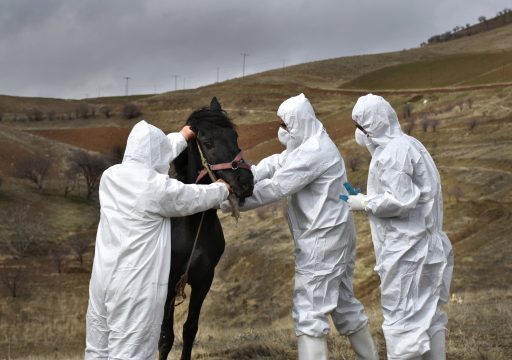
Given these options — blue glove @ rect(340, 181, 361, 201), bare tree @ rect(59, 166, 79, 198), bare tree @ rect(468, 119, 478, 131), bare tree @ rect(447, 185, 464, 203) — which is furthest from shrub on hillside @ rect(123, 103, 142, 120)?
blue glove @ rect(340, 181, 361, 201)

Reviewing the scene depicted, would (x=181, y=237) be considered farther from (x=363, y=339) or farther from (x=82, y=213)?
(x=82, y=213)

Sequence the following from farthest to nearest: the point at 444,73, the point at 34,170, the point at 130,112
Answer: the point at 130,112, the point at 444,73, the point at 34,170

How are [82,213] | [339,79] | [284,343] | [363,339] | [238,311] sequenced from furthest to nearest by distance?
[339,79]
[82,213]
[238,311]
[284,343]
[363,339]

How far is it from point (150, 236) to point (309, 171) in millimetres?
1698

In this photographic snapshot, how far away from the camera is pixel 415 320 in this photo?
23.1 ft

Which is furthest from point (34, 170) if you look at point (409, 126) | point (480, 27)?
point (480, 27)

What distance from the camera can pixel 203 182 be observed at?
7445 millimetres

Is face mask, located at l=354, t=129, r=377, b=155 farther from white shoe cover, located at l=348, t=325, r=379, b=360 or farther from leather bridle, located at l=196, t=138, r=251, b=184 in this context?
white shoe cover, located at l=348, t=325, r=379, b=360

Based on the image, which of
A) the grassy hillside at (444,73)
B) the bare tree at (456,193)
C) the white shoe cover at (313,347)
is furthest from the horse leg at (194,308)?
the grassy hillside at (444,73)

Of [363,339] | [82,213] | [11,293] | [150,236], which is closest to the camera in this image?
[150,236]

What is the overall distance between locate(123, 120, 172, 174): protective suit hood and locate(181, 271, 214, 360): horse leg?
1431 mm

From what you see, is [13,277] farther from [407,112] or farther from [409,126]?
[407,112]

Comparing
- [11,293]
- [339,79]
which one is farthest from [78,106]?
[11,293]

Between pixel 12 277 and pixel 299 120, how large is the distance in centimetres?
2619
